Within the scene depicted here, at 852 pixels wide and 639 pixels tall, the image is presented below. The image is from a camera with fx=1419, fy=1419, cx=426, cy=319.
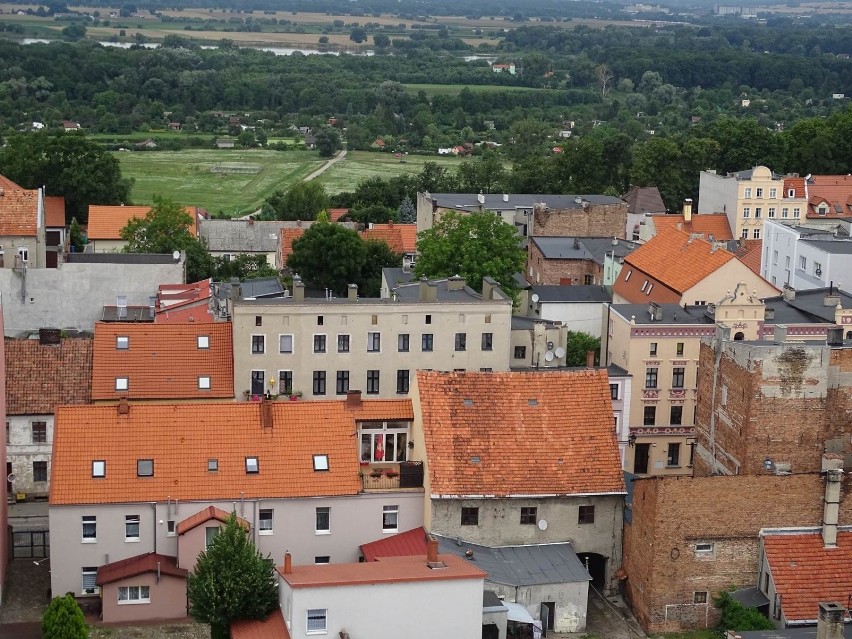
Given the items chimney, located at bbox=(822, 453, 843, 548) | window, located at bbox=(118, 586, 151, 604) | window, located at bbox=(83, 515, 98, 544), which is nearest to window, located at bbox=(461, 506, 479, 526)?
window, located at bbox=(118, 586, 151, 604)

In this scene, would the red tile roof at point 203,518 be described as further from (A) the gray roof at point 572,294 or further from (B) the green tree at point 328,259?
(B) the green tree at point 328,259

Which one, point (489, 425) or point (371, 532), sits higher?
point (489, 425)

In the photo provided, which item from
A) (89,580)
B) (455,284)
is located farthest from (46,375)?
(455,284)

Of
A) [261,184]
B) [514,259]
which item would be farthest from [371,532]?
[261,184]

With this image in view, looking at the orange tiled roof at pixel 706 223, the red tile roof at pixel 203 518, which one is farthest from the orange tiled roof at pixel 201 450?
the orange tiled roof at pixel 706 223

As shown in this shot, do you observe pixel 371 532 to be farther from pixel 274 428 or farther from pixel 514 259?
pixel 514 259
